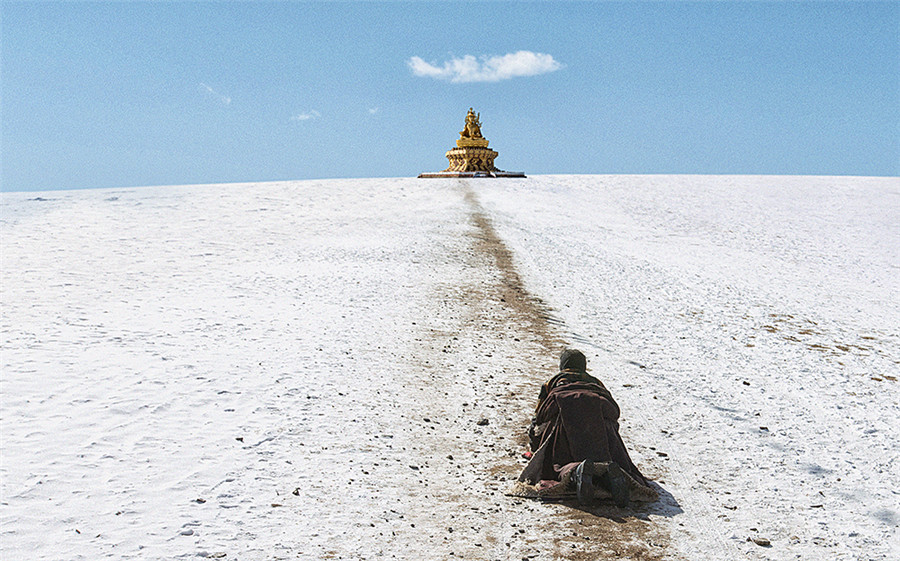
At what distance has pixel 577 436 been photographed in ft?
20.1

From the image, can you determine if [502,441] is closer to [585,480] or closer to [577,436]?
[577,436]

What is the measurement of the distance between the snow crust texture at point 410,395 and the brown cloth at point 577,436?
36 cm

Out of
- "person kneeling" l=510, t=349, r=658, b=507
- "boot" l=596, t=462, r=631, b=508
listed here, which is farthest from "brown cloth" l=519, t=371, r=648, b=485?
"boot" l=596, t=462, r=631, b=508

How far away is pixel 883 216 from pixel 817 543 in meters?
29.3

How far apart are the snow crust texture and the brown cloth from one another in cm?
36

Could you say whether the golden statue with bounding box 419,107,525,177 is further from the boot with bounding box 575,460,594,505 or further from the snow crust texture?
the boot with bounding box 575,460,594,505

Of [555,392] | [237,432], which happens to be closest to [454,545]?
[555,392]

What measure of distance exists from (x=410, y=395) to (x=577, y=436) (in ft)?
9.65

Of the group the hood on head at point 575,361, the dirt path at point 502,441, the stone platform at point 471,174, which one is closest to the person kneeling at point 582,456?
the dirt path at point 502,441

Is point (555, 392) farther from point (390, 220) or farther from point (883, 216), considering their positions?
point (883, 216)

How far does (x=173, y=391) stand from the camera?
26.6 feet

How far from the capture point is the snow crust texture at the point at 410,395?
559 centimetres

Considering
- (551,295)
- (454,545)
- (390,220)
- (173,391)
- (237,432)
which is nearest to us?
(454,545)

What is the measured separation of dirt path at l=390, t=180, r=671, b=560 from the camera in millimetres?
5375
